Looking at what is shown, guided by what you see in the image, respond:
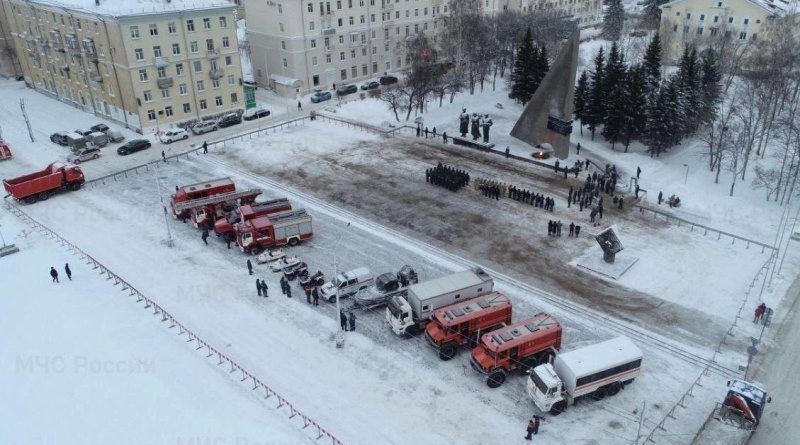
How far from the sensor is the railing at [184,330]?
22.8m

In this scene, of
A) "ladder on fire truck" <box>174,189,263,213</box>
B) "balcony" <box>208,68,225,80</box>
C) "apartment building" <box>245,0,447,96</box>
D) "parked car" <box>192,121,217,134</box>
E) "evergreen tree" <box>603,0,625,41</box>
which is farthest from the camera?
"evergreen tree" <box>603,0,625,41</box>

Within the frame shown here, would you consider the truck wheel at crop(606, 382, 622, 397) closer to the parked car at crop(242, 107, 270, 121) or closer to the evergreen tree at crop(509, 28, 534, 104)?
the evergreen tree at crop(509, 28, 534, 104)

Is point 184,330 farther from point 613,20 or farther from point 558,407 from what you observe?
point 613,20

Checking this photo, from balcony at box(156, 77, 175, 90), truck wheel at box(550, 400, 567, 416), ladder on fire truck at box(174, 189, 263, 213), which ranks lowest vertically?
truck wheel at box(550, 400, 567, 416)

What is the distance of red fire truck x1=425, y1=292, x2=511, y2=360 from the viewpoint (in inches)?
999

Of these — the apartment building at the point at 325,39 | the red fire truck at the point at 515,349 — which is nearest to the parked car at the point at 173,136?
the apartment building at the point at 325,39

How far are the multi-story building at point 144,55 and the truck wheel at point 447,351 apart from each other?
1657 inches

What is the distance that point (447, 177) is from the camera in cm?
4312

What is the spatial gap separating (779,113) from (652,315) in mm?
34359

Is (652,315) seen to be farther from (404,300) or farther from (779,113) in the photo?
(779,113)

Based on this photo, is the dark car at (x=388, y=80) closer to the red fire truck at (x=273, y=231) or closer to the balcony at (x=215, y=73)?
the balcony at (x=215, y=73)

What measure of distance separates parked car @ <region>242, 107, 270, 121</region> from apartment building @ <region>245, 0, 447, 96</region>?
23.8ft

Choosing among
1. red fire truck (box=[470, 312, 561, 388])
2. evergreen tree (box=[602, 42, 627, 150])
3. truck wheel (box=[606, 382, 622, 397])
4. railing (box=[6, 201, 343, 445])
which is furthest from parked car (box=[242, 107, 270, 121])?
truck wheel (box=[606, 382, 622, 397])

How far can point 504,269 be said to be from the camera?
108ft
